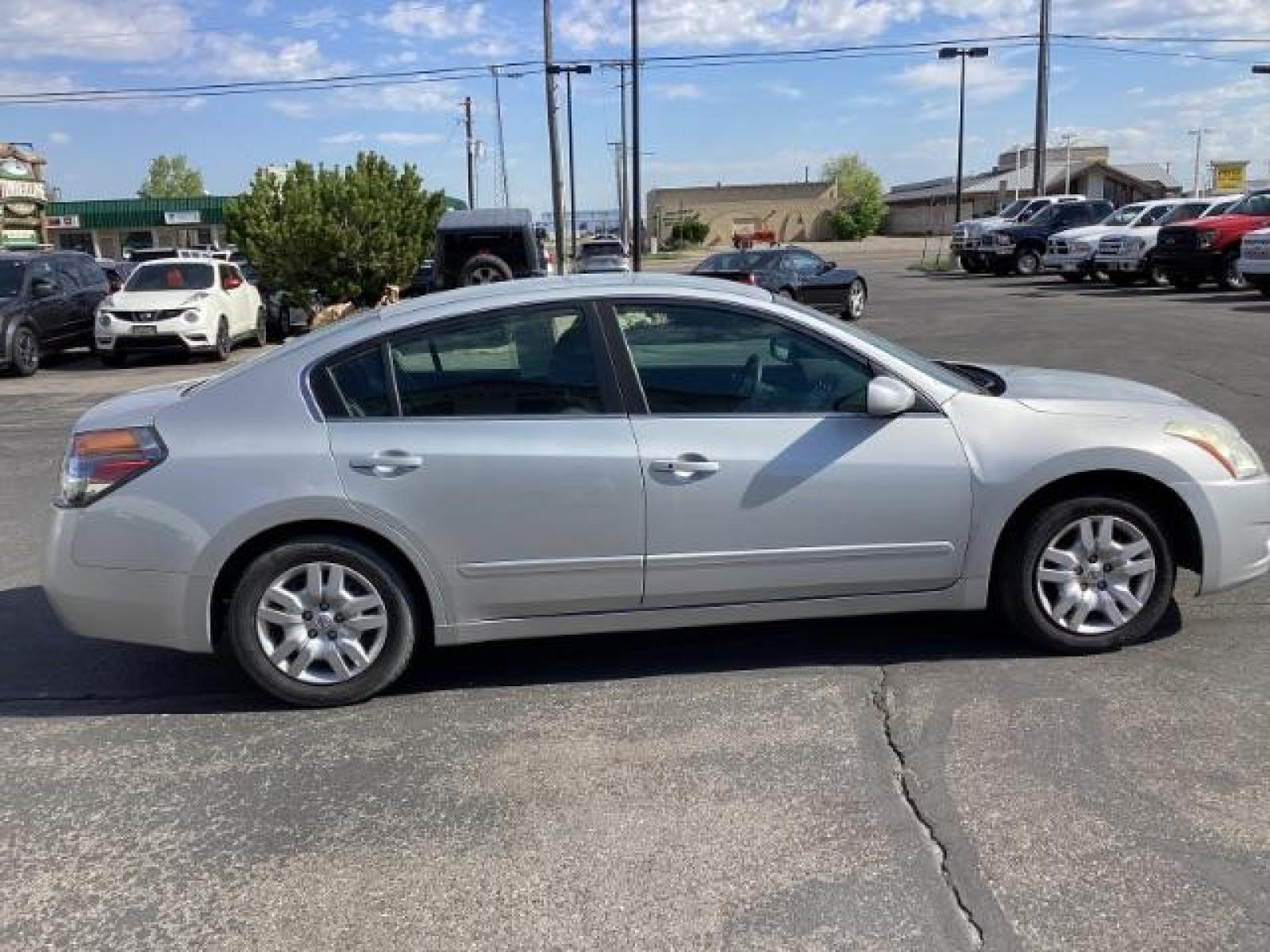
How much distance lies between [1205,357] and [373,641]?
484 inches

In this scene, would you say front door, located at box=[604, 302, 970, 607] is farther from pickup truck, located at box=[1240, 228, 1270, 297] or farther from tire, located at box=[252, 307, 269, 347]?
pickup truck, located at box=[1240, 228, 1270, 297]

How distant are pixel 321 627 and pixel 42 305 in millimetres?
16056

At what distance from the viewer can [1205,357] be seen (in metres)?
13.7

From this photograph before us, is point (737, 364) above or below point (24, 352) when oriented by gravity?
above

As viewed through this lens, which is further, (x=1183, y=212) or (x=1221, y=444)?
(x=1183, y=212)

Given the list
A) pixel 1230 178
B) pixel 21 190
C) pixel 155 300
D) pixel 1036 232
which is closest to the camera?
pixel 155 300

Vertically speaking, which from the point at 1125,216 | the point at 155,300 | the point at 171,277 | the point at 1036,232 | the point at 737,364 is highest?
the point at 1125,216

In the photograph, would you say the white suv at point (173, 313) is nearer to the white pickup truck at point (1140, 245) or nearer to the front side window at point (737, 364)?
the front side window at point (737, 364)

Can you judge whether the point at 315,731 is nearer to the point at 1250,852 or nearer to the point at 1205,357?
the point at 1250,852

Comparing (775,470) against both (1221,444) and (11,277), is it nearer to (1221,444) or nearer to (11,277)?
(1221,444)

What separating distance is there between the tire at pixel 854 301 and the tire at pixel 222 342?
11.3m

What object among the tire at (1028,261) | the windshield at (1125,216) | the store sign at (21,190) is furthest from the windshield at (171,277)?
the store sign at (21,190)

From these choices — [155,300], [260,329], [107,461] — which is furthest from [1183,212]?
[107,461]

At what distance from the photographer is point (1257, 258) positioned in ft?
69.4
